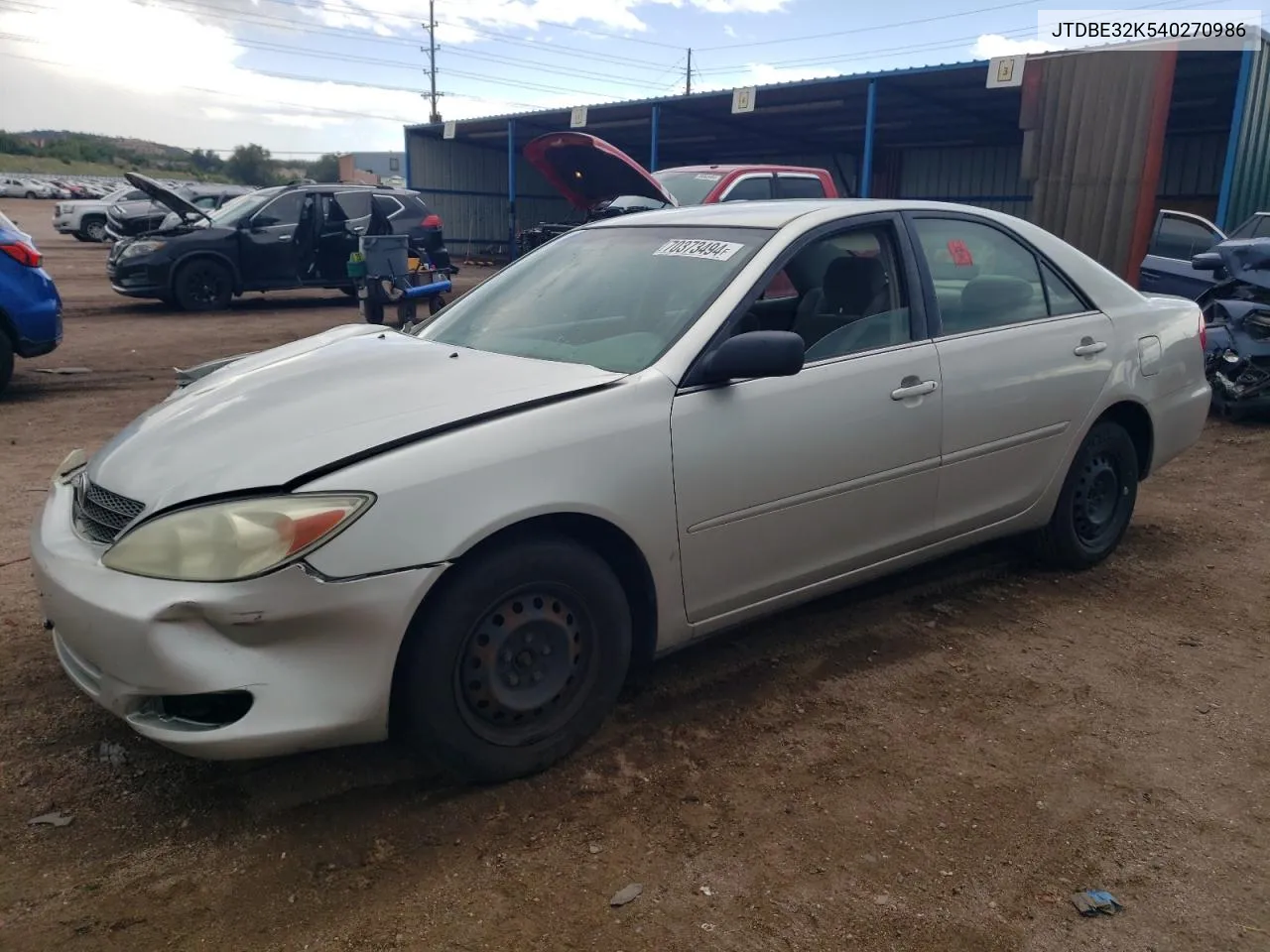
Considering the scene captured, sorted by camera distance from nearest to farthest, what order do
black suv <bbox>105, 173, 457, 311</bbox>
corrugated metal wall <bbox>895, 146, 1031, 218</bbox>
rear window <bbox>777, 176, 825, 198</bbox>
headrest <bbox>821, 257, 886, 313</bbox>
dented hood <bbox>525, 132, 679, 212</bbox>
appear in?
1. headrest <bbox>821, 257, 886, 313</bbox>
2. dented hood <bbox>525, 132, 679, 212</bbox>
3. rear window <bbox>777, 176, 825, 198</bbox>
4. black suv <bbox>105, 173, 457, 311</bbox>
5. corrugated metal wall <bbox>895, 146, 1031, 218</bbox>

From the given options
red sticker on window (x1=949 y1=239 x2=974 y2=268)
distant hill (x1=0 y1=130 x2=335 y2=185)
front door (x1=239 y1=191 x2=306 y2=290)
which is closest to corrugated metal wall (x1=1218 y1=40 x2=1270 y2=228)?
red sticker on window (x1=949 y1=239 x2=974 y2=268)

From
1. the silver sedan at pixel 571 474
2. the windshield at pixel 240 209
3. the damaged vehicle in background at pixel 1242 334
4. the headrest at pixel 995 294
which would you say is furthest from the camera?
the windshield at pixel 240 209

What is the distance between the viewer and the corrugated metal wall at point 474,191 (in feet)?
88.3

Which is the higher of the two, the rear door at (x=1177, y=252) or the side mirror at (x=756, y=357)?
the rear door at (x=1177, y=252)

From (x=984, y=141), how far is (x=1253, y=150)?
9.84 m

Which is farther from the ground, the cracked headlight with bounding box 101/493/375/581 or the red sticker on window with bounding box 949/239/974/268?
the red sticker on window with bounding box 949/239/974/268

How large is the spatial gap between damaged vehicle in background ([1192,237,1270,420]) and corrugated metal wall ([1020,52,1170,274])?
558cm

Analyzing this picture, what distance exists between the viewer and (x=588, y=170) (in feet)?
28.7

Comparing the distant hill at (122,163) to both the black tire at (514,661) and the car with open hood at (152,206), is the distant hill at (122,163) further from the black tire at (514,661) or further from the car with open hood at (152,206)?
the black tire at (514,661)

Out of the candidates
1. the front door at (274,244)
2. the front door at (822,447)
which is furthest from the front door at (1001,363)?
the front door at (274,244)

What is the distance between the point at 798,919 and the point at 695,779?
58cm

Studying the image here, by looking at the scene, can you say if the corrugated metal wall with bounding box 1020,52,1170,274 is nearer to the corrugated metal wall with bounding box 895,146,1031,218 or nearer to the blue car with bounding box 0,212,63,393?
the corrugated metal wall with bounding box 895,146,1031,218

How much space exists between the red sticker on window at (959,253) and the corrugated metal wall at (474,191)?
24.6 meters

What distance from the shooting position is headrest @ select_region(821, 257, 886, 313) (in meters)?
3.52
